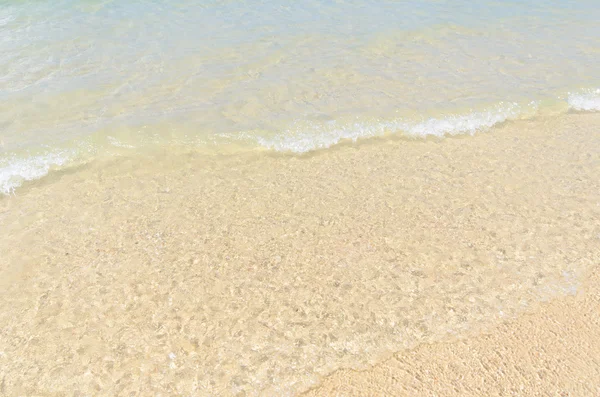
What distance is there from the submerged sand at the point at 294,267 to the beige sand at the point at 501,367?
0.06 ft

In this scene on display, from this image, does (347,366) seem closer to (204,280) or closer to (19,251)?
(204,280)

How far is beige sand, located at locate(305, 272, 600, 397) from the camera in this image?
3.11m

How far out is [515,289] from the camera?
385cm

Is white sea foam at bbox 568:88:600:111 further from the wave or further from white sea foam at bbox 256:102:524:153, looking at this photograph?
white sea foam at bbox 256:102:524:153

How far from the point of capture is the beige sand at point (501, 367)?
311 cm

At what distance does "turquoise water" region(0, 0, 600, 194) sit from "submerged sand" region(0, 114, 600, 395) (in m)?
0.66

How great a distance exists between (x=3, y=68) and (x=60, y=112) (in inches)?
77.4

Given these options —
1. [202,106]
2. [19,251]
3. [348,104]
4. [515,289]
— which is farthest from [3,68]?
[515,289]

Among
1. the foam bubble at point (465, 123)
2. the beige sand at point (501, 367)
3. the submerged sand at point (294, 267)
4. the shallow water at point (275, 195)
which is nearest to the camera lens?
the beige sand at point (501, 367)

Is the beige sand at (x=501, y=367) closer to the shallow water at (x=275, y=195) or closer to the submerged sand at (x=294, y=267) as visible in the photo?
the submerged sand at (x=294, y=267)

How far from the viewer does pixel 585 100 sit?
22.9 feet

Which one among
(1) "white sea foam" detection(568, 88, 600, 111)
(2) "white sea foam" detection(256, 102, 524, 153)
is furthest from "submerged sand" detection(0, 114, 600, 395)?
(1) "white sea foam" detection(568, 88, 600, 111)

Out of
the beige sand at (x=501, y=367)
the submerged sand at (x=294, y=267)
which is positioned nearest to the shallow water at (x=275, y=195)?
the submerged sand at (x=294, y=267)

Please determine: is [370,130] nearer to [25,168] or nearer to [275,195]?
[275,195]
